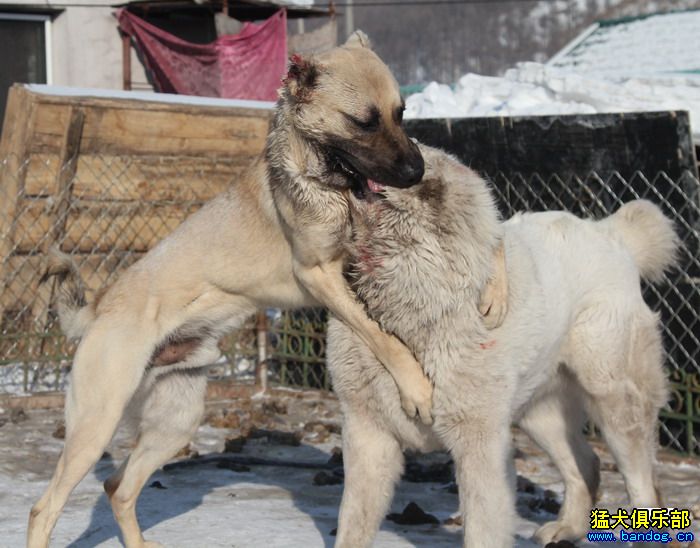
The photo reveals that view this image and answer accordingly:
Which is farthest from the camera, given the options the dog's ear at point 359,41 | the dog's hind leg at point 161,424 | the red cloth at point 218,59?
the red cloth at point 218,59

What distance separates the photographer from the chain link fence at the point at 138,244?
5770 mm

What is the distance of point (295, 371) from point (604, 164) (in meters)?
2.98

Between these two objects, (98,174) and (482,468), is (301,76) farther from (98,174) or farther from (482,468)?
(98,174)

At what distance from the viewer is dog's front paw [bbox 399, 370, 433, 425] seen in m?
3.34

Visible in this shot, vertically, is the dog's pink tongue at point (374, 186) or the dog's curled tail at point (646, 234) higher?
the dog's pink tongue at point (374, 186)

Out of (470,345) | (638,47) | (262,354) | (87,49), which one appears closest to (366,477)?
(470,345)

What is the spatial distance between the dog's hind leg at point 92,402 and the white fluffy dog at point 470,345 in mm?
906

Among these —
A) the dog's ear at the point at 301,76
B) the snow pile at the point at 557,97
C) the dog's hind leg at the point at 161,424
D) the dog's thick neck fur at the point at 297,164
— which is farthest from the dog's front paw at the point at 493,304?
the snow pile at the point at 557,97

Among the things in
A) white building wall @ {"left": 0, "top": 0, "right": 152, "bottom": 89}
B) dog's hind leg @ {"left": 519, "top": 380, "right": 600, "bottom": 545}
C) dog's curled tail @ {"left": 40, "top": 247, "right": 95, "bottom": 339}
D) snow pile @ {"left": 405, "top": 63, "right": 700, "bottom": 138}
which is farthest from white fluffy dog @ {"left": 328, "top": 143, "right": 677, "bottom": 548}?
white building wall @ {"left": 0, "top": 0, "right": 152, "bottom": 89}

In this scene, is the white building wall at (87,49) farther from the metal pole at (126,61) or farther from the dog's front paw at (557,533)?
the dog's front paw at (557,533)

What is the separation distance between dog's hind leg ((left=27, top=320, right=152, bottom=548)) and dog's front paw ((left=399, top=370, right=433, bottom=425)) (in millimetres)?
1240

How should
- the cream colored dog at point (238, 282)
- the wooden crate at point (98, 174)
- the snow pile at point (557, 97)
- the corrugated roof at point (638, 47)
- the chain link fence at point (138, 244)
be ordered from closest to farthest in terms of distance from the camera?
the cream colored dog at point (238, 282) < the chain link fence at point (138, 244) < the wooden crate at point (98, 174) < the snow pile at point (557, 97) < the corrugated roof at point (638, 47)

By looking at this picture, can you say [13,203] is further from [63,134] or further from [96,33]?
[96,33]

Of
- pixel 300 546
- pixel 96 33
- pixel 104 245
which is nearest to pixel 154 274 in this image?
pixel 300 546
